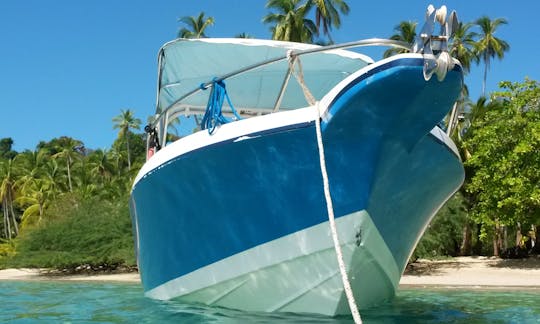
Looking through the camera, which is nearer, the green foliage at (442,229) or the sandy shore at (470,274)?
the sandy shore at (470,274)

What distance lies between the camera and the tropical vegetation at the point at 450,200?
18984 mm

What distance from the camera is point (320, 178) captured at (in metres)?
5.27

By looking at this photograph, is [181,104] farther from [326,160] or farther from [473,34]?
[473,34]

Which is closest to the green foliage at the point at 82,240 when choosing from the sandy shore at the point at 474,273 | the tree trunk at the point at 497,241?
the sandy shore at the point at 474,273

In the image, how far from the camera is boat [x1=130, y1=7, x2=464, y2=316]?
4.83 m

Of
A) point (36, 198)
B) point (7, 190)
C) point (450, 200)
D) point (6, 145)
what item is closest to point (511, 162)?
point (450, 200)

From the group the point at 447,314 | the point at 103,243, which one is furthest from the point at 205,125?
the point at 103,243

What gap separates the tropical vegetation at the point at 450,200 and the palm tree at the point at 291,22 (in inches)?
2.0

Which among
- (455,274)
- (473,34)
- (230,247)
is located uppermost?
(473,34)

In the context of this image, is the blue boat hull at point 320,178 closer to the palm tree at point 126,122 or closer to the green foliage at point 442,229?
the green foliage at point 442,229

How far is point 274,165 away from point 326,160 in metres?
0.51

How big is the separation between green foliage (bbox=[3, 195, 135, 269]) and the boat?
1804 cm

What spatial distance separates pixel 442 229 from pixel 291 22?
42.6ft

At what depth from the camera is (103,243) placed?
24906 millimetres
